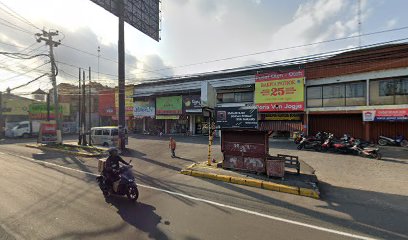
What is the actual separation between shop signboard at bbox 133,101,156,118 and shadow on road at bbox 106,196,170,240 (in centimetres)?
2743

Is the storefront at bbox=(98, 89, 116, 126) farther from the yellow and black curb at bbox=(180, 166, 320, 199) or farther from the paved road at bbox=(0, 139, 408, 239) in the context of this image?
the yellow and black curb at bbox=(180, 166, 320, 199)

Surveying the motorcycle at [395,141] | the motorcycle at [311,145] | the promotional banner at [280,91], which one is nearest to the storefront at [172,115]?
the promotional banner at [280,91]

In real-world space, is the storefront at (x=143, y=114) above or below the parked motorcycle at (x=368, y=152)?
above

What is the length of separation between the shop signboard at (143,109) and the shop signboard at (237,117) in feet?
80.2

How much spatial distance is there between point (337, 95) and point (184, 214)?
20917 millimetres

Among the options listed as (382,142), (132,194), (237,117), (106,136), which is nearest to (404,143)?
(382,142)

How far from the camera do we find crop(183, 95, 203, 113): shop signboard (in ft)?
95.3

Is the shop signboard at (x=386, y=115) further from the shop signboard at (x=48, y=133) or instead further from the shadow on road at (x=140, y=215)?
the shop signboard at (x=48, y=133)

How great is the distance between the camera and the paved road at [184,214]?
4.70 metres

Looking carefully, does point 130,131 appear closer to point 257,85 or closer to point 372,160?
point 257,85

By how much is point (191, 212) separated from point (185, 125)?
26713 millimetres

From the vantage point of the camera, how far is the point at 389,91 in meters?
18.9

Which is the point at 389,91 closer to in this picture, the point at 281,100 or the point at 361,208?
the point at 281,100

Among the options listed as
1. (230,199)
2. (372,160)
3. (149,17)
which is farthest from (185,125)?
(230,199)
